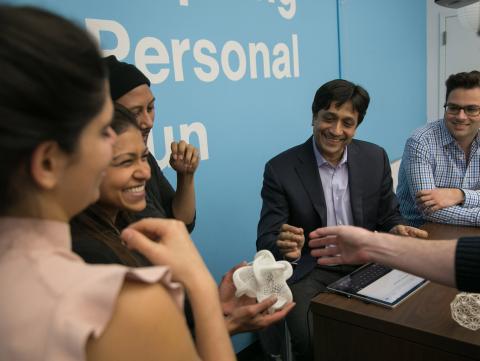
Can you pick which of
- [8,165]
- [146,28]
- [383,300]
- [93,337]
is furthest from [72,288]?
[146,28]

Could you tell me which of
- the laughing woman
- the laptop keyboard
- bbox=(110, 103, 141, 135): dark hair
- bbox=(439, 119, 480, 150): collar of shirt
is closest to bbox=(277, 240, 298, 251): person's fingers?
the laptop keyboard

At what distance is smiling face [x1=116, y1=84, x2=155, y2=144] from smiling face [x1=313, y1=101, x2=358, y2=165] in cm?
98

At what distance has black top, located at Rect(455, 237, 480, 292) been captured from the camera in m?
1.02

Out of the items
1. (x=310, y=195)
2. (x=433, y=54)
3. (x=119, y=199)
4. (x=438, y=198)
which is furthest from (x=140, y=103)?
(x=433, y=54)

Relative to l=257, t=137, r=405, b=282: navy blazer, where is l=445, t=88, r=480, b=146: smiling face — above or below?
above

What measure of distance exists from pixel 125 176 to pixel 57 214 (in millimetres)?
554

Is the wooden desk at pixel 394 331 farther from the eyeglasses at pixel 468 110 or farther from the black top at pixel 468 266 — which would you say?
the eyeglasses at pixel 468 110

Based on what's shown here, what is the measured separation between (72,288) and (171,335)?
16 centimetres

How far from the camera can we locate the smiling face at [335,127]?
2123 millimetres

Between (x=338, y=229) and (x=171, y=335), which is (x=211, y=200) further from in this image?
(x=171, y=335)

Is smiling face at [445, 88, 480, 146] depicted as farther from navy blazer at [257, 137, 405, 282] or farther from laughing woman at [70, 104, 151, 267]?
laughing woman at [70, 104, 151, 267]

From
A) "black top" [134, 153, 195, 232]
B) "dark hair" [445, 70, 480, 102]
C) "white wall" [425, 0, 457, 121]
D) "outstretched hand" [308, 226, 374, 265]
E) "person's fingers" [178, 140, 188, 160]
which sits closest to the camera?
"outstretched hand" [308, 226, 374, 265]

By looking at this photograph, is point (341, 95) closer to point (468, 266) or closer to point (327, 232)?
point (327, 232)

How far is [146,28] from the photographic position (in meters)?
1.99
